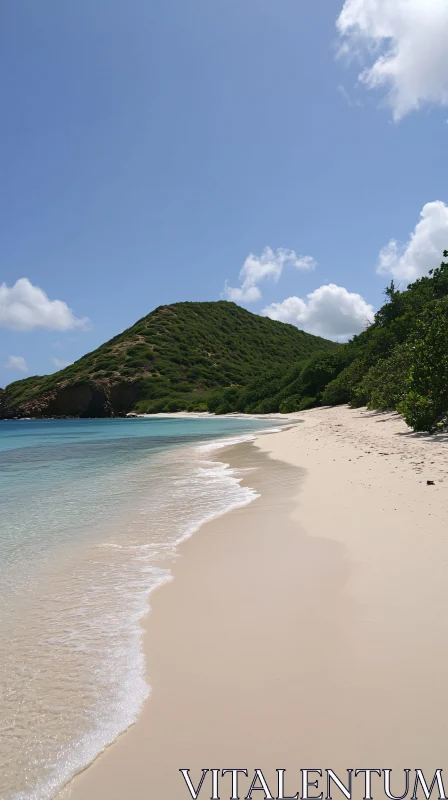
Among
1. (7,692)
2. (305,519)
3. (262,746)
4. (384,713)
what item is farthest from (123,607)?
(305,519)

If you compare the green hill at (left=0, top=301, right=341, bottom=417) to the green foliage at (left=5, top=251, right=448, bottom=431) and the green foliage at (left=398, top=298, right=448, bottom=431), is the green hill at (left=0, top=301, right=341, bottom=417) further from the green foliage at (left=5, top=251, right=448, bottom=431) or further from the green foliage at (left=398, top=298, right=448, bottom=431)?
the green foliage at (left=398, top=298, right=448, bottom=431)

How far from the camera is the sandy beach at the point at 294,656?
2.33 meters

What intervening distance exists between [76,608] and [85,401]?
9133cm

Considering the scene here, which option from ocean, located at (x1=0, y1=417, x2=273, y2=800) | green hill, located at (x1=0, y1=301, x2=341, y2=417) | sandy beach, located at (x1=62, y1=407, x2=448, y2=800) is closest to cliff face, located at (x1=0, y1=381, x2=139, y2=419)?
green hill, located at (x1=0, y1=301, x2=341, y2=417)

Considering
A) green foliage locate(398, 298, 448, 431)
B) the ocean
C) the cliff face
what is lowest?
the ocean

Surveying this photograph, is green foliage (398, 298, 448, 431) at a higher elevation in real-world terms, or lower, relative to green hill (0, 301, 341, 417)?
lower

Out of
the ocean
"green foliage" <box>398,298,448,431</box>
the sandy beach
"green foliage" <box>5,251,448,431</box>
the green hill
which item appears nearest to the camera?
the sandy beach

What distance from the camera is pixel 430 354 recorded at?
15828 millimetres

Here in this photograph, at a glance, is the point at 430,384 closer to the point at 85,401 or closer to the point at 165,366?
the point at 85,401

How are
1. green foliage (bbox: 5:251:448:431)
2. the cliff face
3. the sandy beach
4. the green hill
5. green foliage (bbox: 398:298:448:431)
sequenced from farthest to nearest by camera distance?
the green hill, the cliff face, green foliage (bbox: 5:251:448:431), green foliage (bbox: 398:298:448:431), the sandy beach

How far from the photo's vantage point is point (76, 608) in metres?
4.39

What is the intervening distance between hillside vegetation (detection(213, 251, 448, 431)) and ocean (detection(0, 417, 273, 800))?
27.9 feet

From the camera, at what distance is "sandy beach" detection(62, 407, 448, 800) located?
2328 millimetres

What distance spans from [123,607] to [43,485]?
29.0 feet
